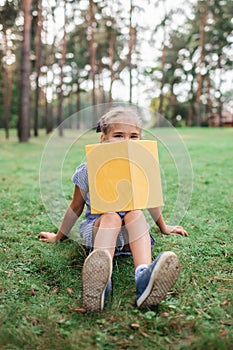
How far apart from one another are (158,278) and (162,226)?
3.28 ft

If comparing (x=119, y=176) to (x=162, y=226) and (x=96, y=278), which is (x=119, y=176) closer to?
(x=96, y=278)

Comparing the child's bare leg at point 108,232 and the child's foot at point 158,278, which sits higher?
the child's bare leg at point 108,232

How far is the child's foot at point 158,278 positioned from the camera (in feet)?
5.99

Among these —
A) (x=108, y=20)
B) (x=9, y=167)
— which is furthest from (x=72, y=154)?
(x=108, y=20)

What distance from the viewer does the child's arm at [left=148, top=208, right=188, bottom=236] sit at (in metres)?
2.51

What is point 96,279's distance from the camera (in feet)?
6.16

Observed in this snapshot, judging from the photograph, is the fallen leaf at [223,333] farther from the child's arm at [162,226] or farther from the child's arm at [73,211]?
the child's arm at [73,211]

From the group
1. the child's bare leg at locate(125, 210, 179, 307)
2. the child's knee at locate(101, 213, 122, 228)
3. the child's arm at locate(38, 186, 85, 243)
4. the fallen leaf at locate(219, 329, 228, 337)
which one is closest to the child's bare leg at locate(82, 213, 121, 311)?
the child's bare leg at locate(125, 210, 179, 307)

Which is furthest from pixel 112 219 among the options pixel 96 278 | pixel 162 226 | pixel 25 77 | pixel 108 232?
pixel 25 77

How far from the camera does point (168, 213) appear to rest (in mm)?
3018

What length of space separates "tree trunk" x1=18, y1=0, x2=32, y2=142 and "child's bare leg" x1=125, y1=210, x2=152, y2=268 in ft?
36.6

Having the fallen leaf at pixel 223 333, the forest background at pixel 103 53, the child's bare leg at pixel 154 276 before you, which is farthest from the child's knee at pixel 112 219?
the forest background at pixel 103 53

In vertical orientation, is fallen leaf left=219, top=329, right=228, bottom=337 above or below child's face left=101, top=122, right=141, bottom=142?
below

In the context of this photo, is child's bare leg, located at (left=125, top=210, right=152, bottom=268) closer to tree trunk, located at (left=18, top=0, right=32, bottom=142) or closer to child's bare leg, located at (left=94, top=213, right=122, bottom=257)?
child's bare leg, located at (left=94, top=213, right=122, bottom=257)
